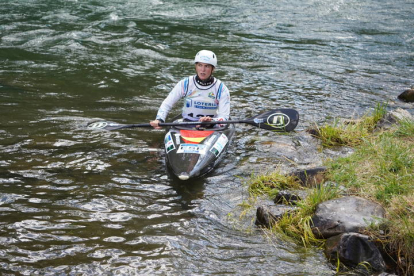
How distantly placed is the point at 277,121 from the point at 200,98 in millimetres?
1157

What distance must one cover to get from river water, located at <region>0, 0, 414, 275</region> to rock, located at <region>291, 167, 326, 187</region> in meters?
0.70

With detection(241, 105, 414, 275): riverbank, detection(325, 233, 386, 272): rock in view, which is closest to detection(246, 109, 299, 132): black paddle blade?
detection(241, 105, 414, 275): riverbank

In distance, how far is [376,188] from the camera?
4.58 m

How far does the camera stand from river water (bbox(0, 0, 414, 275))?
4137 millimetres

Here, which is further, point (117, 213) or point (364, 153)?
point (364, 153)

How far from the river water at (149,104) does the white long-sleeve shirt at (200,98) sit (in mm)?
575

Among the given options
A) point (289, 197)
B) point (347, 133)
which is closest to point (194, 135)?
point (289, 197)

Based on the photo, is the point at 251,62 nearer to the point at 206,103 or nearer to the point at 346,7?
the point at 206,103

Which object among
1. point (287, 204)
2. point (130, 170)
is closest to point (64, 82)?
point (130, 170)

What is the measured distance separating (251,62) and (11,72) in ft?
17.1

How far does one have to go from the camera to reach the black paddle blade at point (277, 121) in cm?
699

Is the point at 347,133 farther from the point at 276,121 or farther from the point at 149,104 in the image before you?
the point at 149,104

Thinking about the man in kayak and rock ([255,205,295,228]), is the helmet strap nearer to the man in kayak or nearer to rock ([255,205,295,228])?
the man in kayak

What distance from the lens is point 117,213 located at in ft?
15.6
